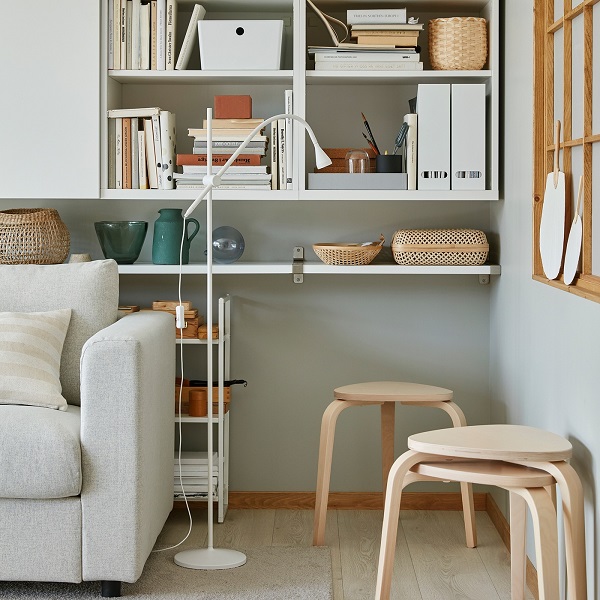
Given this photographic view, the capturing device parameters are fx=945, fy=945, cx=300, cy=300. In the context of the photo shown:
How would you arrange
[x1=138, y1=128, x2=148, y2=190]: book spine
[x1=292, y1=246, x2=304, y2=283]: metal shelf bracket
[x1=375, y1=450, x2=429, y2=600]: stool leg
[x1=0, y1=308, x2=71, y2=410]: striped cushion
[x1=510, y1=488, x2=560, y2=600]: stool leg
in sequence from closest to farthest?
[x1=510, y1=488, x2=560, y2=600]: stool leg
[x1=375, y1=450, x2=429, y2=600]: stool leg
[x1=0, y1=308, x2=71, y2=410]: striped cushion
[x1=138, y1=128, x2=148, y2=190]: book spine
[x1=292, y1=246, x2=304, y2=283]: metal shelf bracket

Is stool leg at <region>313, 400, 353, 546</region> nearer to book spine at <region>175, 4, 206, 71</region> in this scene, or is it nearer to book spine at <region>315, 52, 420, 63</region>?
book spine at <region>315, 52, 420, 63</region>

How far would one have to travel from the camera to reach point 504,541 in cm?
318

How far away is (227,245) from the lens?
3363mm

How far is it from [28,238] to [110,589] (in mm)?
1294

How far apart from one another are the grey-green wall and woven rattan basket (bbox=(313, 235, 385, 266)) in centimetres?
46

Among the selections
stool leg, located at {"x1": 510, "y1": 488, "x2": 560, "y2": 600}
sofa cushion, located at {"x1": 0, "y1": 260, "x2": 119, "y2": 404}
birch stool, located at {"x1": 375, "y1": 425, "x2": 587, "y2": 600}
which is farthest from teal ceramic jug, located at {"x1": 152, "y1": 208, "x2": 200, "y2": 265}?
stool leg, located at {"x1": 510, "y1": 488, "x2": 560, "y2": 600}

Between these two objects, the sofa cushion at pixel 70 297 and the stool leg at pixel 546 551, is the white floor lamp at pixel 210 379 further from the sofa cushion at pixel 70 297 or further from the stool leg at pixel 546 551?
the stool leg at pixel 546 551

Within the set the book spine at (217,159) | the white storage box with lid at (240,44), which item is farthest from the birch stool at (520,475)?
the white storage box with lid at (240,44)

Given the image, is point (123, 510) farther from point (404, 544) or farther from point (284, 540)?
point (404, 544)

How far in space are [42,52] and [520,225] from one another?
1730mm

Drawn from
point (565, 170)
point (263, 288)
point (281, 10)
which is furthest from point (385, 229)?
point (565, 170)

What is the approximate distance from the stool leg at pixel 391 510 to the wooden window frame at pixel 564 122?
0.57 metres

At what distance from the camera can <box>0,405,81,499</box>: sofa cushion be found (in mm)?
2492

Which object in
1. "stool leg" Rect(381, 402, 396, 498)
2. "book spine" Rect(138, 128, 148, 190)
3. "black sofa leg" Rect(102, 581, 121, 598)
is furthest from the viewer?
"book spine" Rect(138, 128, 148, 190)
